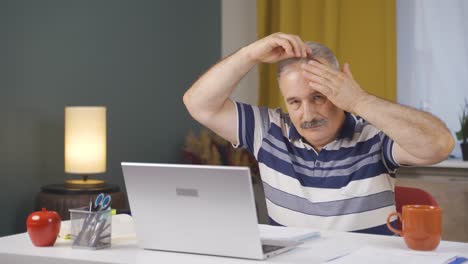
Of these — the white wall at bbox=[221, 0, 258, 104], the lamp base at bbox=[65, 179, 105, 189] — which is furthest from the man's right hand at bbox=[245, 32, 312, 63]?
the white wall at bbox=[221, 0, 258, 104]

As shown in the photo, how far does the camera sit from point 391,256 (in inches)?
60.9

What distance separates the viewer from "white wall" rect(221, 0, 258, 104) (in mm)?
4750

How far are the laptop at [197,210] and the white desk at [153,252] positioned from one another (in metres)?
0.02

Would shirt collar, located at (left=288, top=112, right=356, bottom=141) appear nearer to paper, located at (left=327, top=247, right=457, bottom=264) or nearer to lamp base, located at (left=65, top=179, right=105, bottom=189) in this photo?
paper, located at (left=327, top=247, right=457, bottom=264)

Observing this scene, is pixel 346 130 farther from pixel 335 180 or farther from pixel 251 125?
pixel 251 125

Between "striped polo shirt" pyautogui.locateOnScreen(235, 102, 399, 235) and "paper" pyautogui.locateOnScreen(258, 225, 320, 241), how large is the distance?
0.24 metres

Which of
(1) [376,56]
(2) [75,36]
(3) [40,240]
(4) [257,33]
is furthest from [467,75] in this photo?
(3) [40,240]

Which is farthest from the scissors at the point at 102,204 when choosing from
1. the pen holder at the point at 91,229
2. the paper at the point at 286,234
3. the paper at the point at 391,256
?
the paper at the point at 391,256

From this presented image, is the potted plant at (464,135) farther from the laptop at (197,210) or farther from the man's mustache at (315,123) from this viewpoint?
the laptop at (197,210)

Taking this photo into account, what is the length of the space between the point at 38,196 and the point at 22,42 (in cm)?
73

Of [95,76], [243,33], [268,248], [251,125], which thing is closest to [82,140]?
[95,76]

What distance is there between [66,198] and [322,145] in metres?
1.51

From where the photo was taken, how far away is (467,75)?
4.04m

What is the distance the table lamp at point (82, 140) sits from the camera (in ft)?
11.3
